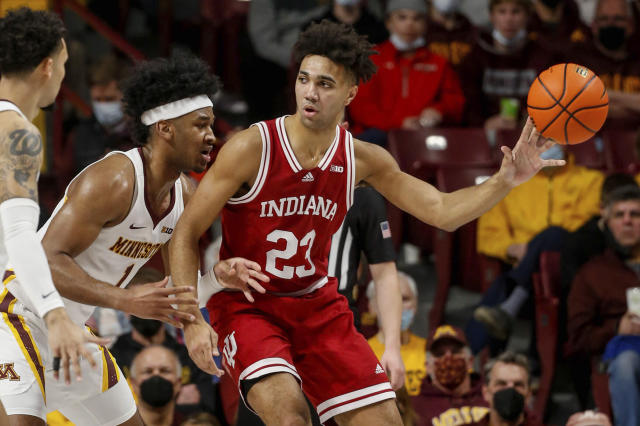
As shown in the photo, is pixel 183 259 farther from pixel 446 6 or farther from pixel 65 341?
pixel 446 6

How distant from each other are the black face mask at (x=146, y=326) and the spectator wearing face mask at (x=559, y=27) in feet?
13.6

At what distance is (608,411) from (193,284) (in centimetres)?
336

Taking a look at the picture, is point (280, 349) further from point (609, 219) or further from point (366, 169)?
point (609, 219)

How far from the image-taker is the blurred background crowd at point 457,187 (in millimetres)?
6527

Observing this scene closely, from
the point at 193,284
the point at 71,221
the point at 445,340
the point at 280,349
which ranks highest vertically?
the point at 71,221

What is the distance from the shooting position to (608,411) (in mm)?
6727

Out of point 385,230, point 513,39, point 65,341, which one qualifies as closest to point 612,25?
point 513,39

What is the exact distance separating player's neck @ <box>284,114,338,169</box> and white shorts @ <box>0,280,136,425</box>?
122 cm

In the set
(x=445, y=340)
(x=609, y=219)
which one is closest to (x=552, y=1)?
(x=609, y=219)

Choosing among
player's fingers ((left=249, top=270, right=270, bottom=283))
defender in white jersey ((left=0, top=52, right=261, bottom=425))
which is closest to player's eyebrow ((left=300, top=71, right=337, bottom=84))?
defender in white jersey ((left=0, top=52, right=261, bottom=425))

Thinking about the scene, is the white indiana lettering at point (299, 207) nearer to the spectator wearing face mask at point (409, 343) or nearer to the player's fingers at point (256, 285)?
the player's fingers at point (256, 285)

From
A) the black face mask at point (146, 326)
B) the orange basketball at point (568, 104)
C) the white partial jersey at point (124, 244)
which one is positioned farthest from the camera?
the black face mask at point (146, 326)

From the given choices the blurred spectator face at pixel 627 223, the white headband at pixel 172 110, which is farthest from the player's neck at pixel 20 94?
the blurred spectator face at pixel 627 223

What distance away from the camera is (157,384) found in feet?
20.3
